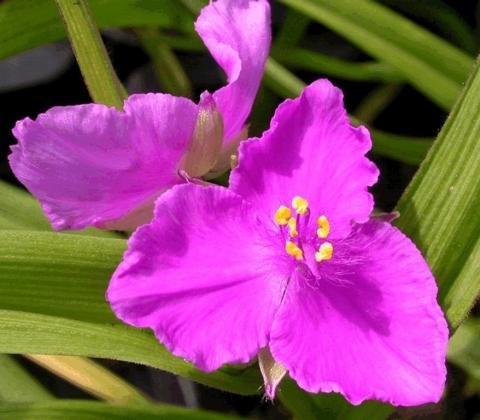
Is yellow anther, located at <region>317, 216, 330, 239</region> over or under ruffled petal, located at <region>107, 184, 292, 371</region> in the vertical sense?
over

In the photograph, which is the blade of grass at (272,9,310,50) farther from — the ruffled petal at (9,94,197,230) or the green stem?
the ruffled petal at (9,94,197,230)

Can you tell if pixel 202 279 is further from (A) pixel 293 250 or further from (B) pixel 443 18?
(B) pixel 443 18

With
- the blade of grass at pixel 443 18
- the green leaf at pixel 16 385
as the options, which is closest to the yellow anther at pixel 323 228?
the green leaf at pixel 16 385

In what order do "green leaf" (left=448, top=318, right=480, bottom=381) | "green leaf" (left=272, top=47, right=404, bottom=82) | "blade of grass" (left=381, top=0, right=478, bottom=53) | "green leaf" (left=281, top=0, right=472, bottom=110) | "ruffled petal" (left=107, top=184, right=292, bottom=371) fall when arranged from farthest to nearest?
1. "blade of grass" (left=381, top=0, right=478, bottom=53)
2. "green leaf" (left=272, top=47, right=404, bottom=82)
3. "green leaf" (left=281, top=0, right=472, bottom=110)
4. "green leaf" (left=448, top=318, right=480, bottom=381)
5. "ruffled petal" (left=107, top=184, right=292, bottom=371)

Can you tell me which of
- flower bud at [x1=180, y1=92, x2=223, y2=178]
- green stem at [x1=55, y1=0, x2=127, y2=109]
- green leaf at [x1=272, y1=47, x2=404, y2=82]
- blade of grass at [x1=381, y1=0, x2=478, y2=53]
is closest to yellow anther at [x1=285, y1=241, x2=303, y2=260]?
flower bud at [x1=180, y1=92, x2=223, y2=178]

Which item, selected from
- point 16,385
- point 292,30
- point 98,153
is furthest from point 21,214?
point 292,30

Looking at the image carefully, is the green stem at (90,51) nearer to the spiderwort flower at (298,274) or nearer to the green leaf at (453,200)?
the spiderwort flower at (298,274)
